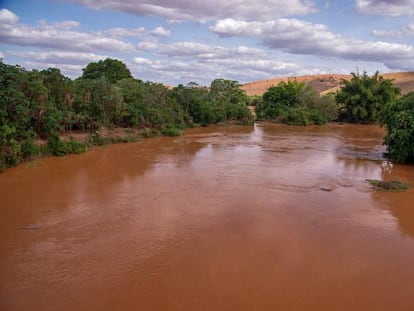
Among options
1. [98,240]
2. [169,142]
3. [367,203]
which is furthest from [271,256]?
[169,142]

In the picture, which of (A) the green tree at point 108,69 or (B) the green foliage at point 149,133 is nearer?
(B) the green foliage at point 149,133

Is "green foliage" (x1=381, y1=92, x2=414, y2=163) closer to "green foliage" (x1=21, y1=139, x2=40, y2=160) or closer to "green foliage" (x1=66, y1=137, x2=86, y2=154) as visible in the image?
"green foliage" (x1=66, y1=137, x2=86, y2=154)

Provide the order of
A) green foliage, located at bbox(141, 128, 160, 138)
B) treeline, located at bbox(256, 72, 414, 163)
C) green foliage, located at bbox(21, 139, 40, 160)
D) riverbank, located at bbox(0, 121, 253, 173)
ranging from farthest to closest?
1. treeline, located at bbox(256, 72, 414, 163)
2. green foliage, located at bbox(141, 128, 160, 138)
3. riverbank, located at bbox(0, 121, 253, 173)
4. green foliage, located at bbox(21, 139, 40, 160)

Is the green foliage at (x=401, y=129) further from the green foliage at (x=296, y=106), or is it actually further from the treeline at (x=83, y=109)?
the green foliage at (x=296, y=106)

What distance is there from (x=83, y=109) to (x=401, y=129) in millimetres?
15226

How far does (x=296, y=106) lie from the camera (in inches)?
1452

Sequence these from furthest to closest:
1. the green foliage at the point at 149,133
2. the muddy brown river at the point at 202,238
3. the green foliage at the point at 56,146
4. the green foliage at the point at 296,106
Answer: the green foliage at the point at 296,106 < the green foliage at the point at 149,133 < the green foliage at the point at 56,146 < the muddy brown river at the point at 202,238

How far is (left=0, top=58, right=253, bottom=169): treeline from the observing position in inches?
574

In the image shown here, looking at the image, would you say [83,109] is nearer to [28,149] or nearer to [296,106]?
[28,149]

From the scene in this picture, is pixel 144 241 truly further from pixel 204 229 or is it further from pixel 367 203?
pixel 367 203

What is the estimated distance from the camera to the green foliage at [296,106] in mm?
34750

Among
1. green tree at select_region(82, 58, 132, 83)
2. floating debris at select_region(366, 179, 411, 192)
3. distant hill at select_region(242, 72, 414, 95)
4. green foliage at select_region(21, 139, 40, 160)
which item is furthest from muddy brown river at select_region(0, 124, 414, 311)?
distant hill at select_region(242, 72, 414, 95)

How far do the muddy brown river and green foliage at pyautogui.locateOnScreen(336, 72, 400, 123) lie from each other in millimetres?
22247

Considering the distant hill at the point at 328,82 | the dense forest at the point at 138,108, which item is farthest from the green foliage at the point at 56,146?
the distant hill at the point at 328,82
